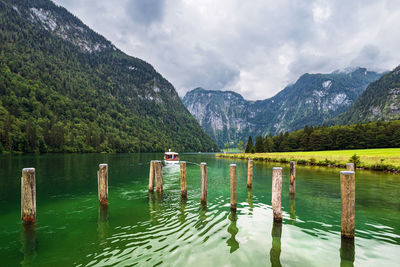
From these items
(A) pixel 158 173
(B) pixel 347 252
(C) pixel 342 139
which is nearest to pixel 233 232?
(B) pixel 347 252

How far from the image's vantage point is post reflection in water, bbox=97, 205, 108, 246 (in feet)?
29.4

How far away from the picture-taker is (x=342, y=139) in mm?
89188

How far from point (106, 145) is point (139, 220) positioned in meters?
131

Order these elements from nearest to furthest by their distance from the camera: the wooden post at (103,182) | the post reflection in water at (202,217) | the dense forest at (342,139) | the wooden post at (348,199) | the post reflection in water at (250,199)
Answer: the wooden post at (348,199)
the post reflection in water at (202,217)
the wooden post at (103,182)
the post reflection in water at (250,199)
the dense forest at (342,139)

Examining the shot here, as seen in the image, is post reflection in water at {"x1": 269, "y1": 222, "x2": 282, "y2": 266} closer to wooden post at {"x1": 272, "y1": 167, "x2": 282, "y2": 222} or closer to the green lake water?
the green lake water

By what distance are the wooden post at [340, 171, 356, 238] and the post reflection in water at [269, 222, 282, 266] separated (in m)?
2.83

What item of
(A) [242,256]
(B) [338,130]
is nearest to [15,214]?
(A) [242,256]

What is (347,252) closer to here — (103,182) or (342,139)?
(103,182)

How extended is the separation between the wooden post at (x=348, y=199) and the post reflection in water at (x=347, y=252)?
0.27 meters

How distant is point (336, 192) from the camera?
19234 millimetres

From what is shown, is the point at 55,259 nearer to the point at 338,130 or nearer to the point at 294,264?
the point at 294,264

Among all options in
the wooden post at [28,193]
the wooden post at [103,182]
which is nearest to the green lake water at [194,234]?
the wooden post at [28,193]

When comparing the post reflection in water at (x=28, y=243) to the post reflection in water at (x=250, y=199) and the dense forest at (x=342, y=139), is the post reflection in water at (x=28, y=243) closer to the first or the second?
the post reflection in water at (x=250, y=199)

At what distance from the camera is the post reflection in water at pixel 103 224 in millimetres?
8953
